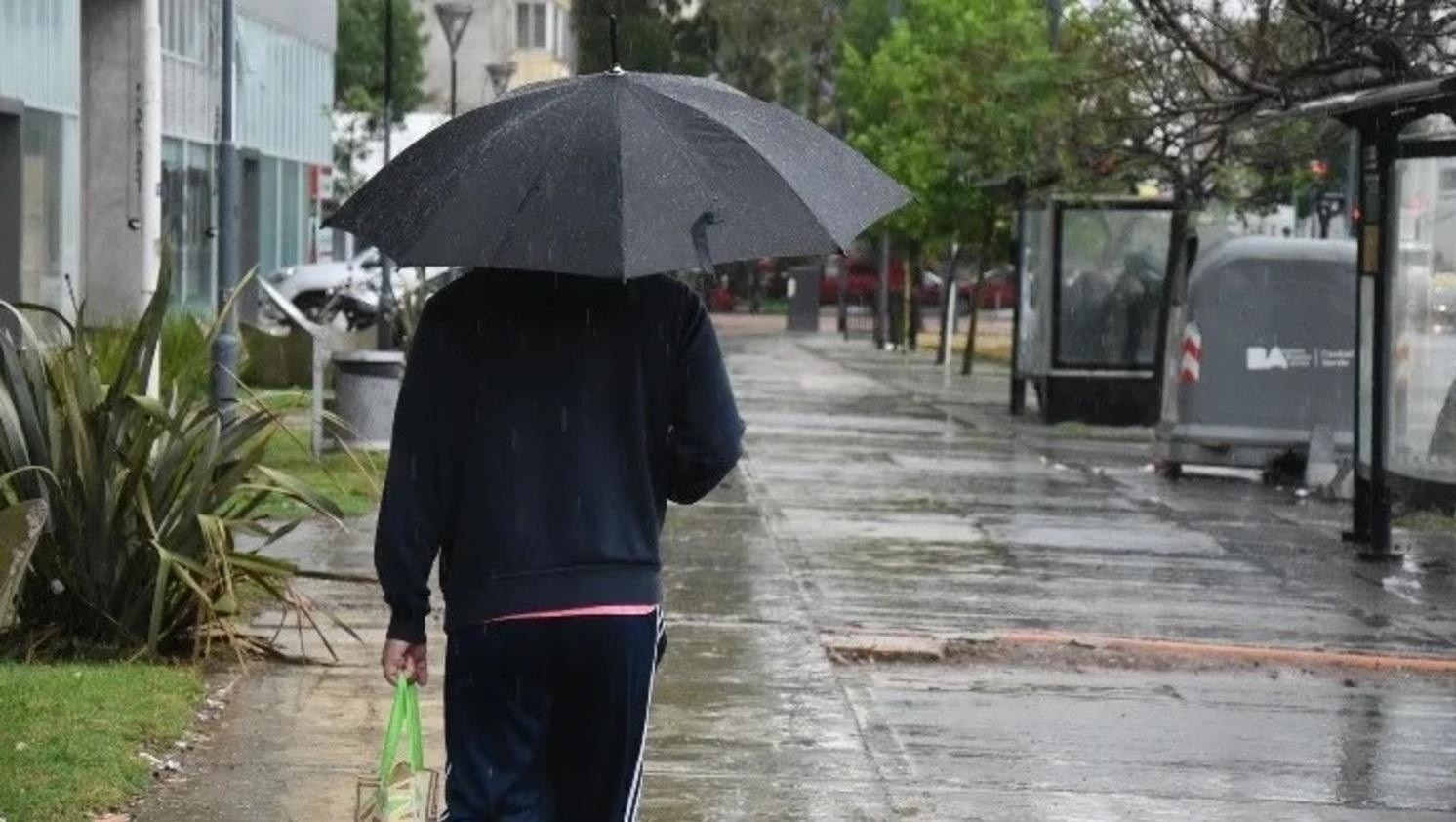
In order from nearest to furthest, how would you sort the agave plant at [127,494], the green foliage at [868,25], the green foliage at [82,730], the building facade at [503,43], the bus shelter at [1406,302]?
the green foliage at [82,730] → the agave plant at [127,494] → the bus shelter at [1406,302] → the green foliage at [868,25] → the building facade at [503,43]

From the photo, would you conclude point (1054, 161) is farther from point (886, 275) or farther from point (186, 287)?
point (886, 275)

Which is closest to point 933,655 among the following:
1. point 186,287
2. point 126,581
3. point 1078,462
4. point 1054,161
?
point 126,581

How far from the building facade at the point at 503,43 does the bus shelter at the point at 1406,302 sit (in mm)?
67487

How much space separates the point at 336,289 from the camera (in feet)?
119

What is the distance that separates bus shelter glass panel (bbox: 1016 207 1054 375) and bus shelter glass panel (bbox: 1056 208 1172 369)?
21cm

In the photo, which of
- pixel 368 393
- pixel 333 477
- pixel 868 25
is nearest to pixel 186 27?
pixel 368 393

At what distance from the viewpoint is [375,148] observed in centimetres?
6394

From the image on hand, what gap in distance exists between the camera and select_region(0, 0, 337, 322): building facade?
82.5ft

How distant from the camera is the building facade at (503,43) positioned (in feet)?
274

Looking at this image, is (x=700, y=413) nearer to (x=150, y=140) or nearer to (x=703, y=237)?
(x=703, y=237)

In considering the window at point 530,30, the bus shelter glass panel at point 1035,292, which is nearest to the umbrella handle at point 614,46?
the bus shelter glass panel at point 1035,292

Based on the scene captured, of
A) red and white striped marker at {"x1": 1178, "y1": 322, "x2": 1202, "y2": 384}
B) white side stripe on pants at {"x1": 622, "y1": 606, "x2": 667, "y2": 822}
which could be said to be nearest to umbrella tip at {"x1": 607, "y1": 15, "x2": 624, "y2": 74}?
white side stripe on pants at {"x1": 622, "y1": 606, "x2": 667, "y2": 822}

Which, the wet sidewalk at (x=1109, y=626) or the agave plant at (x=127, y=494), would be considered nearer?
the wet sidewalk at (x=1109, y=626)

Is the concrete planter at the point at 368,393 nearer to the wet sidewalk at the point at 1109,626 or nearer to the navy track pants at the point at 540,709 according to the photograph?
the wet sidewalk at the point at 1109,626
